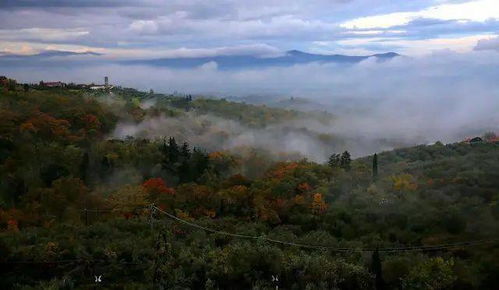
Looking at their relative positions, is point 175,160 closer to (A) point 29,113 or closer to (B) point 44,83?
(A) point 29,113

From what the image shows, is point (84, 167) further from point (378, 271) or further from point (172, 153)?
point (378, 271)

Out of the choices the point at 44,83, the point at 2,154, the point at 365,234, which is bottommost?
the point at 365,234

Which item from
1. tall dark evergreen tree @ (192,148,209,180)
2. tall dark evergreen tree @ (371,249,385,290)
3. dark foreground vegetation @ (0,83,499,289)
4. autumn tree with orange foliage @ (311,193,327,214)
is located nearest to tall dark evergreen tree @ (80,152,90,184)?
dark foreground vegetation @ (0,83,499,289)

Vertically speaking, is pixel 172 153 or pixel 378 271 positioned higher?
pixel 172 153

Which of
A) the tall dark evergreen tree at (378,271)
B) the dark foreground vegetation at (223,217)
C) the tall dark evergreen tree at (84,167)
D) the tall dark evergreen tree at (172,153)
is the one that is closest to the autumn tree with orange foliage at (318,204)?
the dark foreground vegetation at (223,217)

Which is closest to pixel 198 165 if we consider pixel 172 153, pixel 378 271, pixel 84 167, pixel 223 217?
pixel 172 153

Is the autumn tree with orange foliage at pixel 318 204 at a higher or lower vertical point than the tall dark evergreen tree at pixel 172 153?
lower

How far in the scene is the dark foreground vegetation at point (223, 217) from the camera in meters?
39.2

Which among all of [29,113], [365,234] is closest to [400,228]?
[365,234]

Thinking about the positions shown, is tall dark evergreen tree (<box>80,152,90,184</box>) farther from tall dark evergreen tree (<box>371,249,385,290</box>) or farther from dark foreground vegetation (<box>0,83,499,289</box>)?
tall dark evergreen tree (<box>371,249,385,290</box>)

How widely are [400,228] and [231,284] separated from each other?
27.8 meters

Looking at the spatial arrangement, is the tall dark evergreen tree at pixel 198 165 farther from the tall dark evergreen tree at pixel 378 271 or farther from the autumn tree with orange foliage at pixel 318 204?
the tall dark evergreen tree at pixel 378 271

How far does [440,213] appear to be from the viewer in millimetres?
60344

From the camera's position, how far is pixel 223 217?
66625 millimetres
